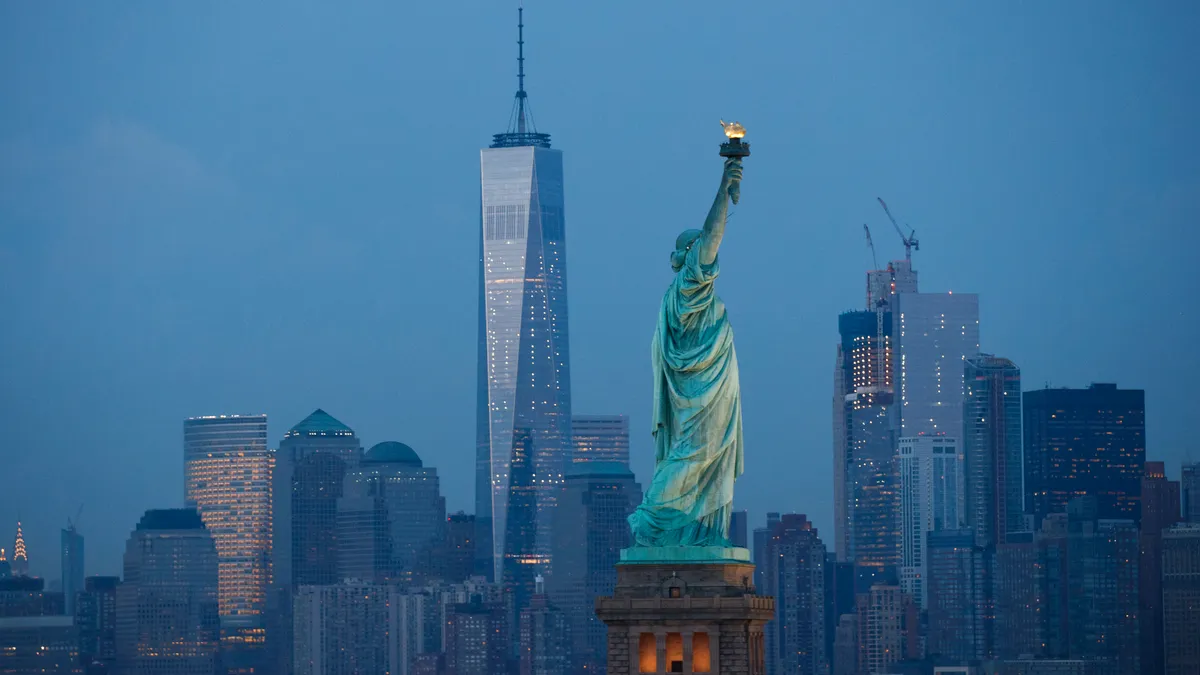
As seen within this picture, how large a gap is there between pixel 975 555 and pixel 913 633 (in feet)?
35.4

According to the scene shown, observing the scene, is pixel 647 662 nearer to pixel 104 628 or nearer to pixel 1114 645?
pixel 1114 645

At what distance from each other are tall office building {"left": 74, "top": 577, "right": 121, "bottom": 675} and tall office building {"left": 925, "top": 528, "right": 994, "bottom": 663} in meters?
50.5

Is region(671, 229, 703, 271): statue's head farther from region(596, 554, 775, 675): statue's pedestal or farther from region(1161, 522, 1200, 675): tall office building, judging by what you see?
region(1161, 522, 1200, 675): tall office building

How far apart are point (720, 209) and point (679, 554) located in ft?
18.0

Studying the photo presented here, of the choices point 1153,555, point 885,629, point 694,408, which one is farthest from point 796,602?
point 694,408

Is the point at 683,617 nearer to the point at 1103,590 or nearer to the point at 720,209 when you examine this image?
the point at 720,209

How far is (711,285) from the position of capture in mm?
49125

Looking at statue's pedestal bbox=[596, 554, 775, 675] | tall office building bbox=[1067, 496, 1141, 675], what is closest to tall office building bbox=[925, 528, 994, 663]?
tall office building bbox=[1067, 496, 1141, 675]

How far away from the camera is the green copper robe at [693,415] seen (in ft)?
159

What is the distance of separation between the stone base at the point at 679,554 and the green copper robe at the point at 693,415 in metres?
0.37

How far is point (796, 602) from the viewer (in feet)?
610

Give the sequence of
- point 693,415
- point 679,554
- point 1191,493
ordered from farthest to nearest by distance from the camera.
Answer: point 1191,493 < point 693,415 < point 679,554

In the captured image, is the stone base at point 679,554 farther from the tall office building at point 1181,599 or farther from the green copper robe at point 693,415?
the tall office building at point 1181,599

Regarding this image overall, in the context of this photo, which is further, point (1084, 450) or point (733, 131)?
point (1084, 450)
